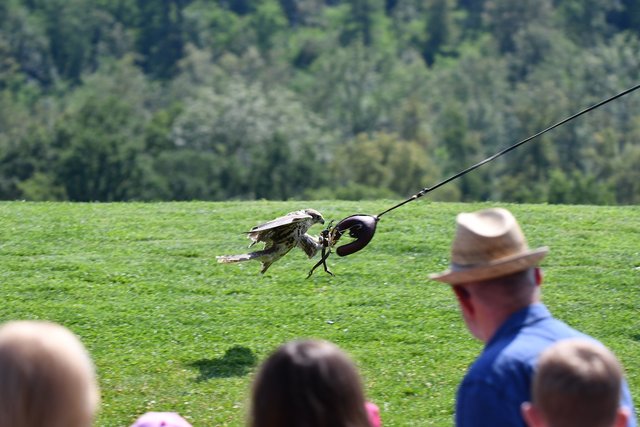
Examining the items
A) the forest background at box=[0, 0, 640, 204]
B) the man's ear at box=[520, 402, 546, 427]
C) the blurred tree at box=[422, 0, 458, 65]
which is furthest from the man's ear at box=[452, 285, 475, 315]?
the blurred tree at box=[422, 0, 458, 65]

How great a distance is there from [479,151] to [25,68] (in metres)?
50.8

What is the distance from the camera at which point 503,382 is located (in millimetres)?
4359

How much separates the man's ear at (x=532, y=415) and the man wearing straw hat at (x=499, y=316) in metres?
0.28

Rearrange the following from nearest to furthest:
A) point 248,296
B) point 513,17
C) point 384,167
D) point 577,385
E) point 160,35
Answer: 1. point 577,385
2. point 248,296
3. point 384,167
4. point 513,17
5. point 160,35

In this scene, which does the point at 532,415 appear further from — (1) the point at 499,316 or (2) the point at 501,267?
(2) the point at 501,267

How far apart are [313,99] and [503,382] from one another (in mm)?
106903

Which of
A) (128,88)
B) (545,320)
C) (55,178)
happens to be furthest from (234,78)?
(545,320)

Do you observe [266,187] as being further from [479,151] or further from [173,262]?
[173,262]

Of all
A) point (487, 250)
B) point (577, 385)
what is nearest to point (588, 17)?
point (487, 250)

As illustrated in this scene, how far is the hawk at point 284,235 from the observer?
9.16m

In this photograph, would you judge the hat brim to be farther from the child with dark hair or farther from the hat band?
the child with dark hair

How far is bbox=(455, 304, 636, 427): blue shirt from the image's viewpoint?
4324 mm

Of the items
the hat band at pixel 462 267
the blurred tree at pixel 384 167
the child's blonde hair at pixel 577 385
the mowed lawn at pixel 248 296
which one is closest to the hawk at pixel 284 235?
the mowed lawn at pixel 248 296

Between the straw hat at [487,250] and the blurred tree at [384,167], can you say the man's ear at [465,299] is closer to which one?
the straw hat at [487,250]
